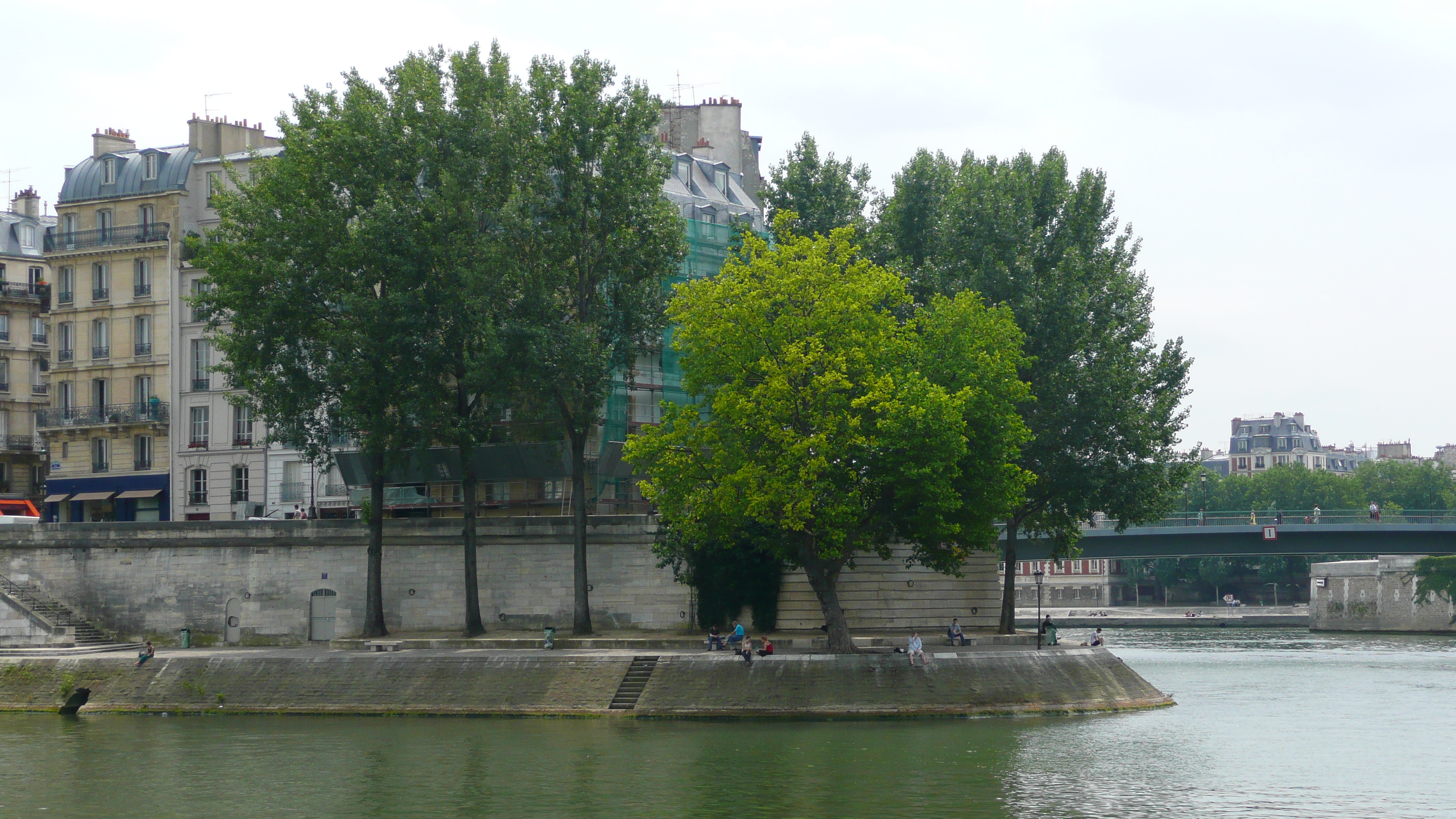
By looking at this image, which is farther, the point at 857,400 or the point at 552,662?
the point at 552,662

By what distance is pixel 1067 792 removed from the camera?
1329 inches

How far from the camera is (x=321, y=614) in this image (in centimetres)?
6125

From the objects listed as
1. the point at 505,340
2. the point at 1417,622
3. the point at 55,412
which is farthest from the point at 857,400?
the point at 1417,622

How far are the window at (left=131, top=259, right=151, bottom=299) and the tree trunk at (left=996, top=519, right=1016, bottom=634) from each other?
40228 mm

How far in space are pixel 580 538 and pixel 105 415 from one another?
29.9 meters

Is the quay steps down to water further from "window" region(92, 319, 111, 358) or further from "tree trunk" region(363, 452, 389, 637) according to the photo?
"window" region(92, 319, 111, 358)

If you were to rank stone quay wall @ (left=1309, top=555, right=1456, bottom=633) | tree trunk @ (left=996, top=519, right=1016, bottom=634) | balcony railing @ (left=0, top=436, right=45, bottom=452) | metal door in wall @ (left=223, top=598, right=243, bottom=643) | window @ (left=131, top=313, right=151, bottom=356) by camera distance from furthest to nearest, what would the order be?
stone quay wall @ (left=1309, top=555, right=1456, bottom=633), balcony railing @ (left=0, top=436, right=45, bottom=452), window @ (left=131, top=313, right=151, bottom=356), metal door in wall @ (left=223, top=598, right=243, bottom=643), tree trunk @ (left=996, top=519, right=1016, bottom=634)

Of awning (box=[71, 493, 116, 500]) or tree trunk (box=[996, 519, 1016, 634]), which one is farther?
awning (box=[71, 493, 116, 500])

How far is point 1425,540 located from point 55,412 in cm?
7303

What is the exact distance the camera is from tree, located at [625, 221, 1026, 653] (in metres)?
47.3

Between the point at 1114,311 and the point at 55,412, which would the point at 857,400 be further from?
the point at 55,412

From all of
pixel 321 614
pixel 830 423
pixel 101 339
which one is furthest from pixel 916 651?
pixel 101 339

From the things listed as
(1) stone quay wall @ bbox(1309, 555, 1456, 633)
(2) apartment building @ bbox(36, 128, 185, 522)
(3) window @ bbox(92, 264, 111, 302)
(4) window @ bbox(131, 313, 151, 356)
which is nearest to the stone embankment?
(2) apartment building @ bbox(36, 128, 185, 522)

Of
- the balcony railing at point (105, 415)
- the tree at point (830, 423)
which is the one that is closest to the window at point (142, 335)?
the balcony railing at point (105, 415)
